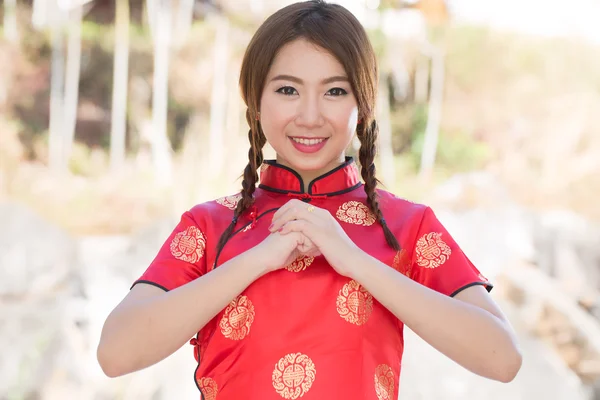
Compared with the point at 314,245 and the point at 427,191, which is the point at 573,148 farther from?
the point at 314,245

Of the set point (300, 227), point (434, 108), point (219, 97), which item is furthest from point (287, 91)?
point (434, 108)

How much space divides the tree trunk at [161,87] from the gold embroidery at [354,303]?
383 cm

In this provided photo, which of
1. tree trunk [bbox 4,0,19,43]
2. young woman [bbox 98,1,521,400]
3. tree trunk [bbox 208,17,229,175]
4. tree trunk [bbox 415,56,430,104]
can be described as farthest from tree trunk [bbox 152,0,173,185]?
young woman [bbox 98,1,521,400]

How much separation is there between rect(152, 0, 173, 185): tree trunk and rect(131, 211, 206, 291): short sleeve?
145 inches

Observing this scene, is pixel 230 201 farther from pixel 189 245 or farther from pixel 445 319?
pixel 445 319

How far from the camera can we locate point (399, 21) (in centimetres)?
547

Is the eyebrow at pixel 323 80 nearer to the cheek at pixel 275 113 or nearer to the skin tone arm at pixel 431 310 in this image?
the cheek at pixel 275 113

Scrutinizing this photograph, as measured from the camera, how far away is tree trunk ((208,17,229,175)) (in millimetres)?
5074

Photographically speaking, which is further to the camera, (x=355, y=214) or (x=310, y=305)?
(x=355, y=214)

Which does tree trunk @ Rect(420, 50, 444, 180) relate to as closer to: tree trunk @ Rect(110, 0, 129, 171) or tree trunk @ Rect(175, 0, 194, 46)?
tree trunk @ Rect(175, 0, 194, 46)

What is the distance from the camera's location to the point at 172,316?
1.23 metres

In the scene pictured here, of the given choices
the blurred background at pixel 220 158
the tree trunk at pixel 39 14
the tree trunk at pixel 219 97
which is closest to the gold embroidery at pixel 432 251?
the blurred background at pixel 220 158

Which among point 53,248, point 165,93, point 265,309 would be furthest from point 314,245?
point 165,93

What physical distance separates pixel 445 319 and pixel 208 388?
0.43 m
